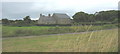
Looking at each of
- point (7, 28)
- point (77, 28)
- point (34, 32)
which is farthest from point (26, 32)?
point (77, 28)

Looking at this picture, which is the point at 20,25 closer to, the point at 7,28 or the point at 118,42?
the point at 7,28

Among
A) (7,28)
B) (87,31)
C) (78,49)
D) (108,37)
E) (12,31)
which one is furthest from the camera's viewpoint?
(7,28)

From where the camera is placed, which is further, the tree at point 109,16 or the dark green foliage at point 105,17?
the tree at point 109,16

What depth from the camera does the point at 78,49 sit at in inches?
98.9

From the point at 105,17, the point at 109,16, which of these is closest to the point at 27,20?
the point at 105,17

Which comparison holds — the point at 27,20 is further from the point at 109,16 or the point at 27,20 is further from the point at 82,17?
the point at 109,16

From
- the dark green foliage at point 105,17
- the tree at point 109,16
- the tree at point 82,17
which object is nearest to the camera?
the dark green foliage at point 105,17

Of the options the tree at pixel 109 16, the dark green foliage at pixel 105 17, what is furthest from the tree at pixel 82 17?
the tree at pixel 109 16

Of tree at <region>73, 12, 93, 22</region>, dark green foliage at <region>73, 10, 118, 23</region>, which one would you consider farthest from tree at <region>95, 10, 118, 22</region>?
tree at <region>73, 12, 93, 22</region>

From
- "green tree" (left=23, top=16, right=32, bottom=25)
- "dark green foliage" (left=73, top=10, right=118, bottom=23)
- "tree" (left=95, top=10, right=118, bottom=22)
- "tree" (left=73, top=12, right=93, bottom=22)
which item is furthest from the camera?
"green tree" (left=23, top=16, right=32, bottom=25)

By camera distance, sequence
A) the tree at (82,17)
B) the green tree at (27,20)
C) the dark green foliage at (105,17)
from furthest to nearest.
→ 1. the green tree at (27,20)
2. the tree at (82,17)
3. the dark green foliage at (105,17)

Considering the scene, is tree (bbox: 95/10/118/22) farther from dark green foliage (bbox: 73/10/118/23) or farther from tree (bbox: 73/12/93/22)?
tree (bbox: 73/12/93/22)

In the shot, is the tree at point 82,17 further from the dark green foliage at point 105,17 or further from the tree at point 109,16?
the tree at point 109,16

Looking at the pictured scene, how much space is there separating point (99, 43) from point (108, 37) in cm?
19
